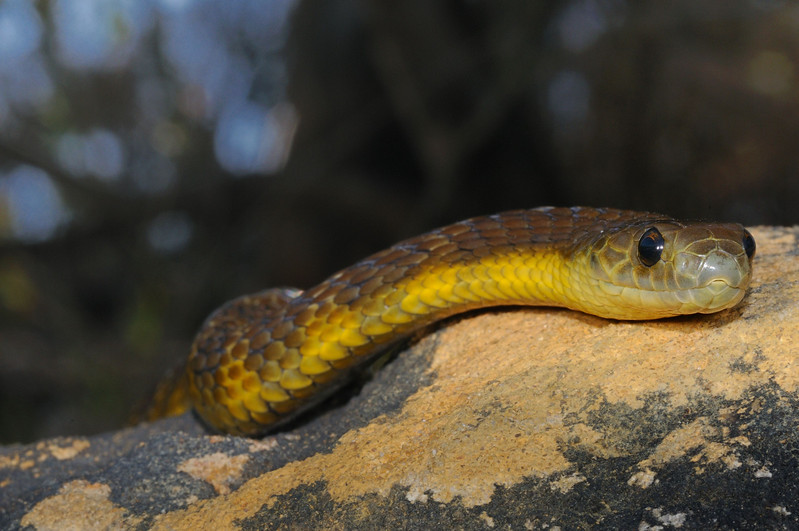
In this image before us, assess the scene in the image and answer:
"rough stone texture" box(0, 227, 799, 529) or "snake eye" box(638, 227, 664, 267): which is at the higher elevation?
"snake eye" box(638, 227, 664, 267)

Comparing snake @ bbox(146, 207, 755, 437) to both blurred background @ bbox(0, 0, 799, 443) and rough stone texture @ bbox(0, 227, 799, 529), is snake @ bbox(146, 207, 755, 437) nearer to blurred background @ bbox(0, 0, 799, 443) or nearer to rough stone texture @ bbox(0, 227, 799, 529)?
rough stone texture @ bbox(0, 227, 799, 529)

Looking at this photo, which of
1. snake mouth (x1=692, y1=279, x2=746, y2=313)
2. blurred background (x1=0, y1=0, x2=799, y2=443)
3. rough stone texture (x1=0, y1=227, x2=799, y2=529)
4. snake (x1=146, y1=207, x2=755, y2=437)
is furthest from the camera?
blurred background (x1=0, y1=0, x2=799, y2=443)

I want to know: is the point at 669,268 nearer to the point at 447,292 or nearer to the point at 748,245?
the point at 748,245

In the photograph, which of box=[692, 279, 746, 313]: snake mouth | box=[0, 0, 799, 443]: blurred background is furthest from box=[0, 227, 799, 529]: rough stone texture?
box=[0, 0, 799, 443]: blurred background

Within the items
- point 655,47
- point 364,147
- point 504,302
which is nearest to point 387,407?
point 504,302

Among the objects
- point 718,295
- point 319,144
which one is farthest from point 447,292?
point 319,144

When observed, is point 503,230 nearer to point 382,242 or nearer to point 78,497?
point 78,497

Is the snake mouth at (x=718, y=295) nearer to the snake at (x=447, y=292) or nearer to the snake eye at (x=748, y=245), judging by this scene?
the snake at (x=447, y=292)
